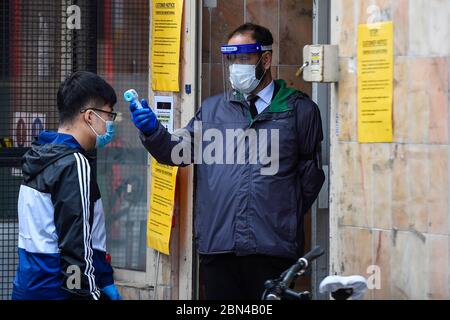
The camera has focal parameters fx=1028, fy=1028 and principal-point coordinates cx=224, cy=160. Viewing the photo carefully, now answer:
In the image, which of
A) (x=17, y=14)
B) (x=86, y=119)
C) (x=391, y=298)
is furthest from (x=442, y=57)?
(x=17, y=14)

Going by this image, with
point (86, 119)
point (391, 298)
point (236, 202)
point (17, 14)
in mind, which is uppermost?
point (17, 14)

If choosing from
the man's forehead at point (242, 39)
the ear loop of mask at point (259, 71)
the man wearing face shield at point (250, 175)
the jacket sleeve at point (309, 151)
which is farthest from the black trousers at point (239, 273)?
the man's forehead at point (242, 39)

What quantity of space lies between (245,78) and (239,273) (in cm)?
116

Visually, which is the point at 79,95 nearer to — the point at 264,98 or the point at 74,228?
the point at 74,228

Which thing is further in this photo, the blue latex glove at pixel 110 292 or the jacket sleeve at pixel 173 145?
the jacket sleeve at pixel 173 145

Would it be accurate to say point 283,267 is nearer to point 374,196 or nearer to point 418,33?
point 374,196

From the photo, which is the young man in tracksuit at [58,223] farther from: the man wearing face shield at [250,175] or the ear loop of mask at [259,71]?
the ear loop of mask at [259,71]

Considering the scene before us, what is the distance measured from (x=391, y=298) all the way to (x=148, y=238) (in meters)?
2.20

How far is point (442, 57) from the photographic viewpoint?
5.27 m

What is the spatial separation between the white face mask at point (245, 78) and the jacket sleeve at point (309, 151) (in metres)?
0.31

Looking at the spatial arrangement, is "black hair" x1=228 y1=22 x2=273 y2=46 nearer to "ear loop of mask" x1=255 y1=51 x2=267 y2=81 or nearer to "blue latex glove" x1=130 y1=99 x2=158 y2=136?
"ear loop of mask" x1=255 y1=51 x2=267 y2=81

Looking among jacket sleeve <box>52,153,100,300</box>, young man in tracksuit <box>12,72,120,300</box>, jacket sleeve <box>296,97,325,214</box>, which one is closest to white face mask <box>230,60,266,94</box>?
jacket sleeve <box>296,97,325,214</box>

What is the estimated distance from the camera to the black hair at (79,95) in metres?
5.09

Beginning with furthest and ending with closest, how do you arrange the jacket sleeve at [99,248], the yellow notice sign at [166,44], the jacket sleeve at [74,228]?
the yellow notice sign at [166,44], the jacket sleeve at [99,248], the jacket sleeve at [74,228]
